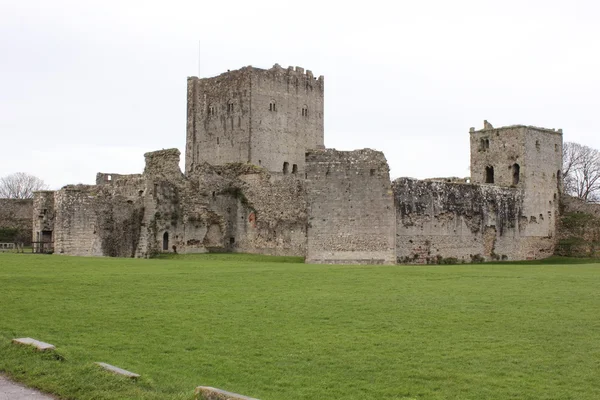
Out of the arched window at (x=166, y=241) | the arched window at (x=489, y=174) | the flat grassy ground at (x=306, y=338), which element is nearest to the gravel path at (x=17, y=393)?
the flat grassy ground at (x=306, y=338)

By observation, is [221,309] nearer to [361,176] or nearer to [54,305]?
[54,305]

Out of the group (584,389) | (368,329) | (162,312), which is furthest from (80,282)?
(584,389)

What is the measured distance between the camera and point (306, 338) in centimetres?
1112

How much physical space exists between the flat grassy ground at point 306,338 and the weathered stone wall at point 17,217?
35.0 metres

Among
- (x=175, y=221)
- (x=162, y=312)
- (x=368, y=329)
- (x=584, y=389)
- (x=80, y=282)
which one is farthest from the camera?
(x=175, y=221)

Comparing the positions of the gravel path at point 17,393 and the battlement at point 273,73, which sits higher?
the battlement at point 273,73

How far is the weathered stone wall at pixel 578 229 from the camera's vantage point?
43.2m

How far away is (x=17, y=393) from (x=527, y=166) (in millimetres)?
36954

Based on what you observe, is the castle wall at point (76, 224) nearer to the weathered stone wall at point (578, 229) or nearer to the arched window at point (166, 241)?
the arched window at point (166, 241)

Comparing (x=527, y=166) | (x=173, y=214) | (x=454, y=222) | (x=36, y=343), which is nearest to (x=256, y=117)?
(x=173, y=214)

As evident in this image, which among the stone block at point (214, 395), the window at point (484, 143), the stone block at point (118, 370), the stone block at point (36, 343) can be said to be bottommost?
the stone block at point (214, 395)

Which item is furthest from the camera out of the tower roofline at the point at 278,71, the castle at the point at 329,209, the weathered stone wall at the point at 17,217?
the tower roofline at the point at 278,71

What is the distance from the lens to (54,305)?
1398 cm

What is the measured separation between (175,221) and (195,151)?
24.2 metres
